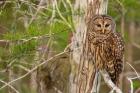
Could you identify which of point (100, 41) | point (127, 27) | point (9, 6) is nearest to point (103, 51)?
point (100, 41)

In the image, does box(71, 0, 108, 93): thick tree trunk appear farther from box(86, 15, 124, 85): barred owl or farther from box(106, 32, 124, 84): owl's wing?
box(106, 32, 124, 84): owl's wing

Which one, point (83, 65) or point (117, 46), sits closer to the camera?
point (83, 65)

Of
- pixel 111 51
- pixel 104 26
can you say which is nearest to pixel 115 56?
pixel 111 51

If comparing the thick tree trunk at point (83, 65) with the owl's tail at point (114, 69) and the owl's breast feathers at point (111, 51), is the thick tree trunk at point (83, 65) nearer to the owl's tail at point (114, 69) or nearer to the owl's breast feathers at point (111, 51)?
the owl's breast feathers at point (111, 51)

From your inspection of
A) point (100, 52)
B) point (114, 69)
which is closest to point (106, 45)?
point (100, 52)

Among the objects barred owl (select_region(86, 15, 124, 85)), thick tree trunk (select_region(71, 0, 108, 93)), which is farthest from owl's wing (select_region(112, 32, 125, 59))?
thick tree trunk (select_region(71, 0, 108, 93))

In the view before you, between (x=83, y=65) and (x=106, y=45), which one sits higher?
(x=106, y=45)

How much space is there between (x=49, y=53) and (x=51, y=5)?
38cm

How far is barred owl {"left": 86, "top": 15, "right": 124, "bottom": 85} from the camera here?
505cm

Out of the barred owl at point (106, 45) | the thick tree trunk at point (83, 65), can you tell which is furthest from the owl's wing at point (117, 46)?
the thick tree trunk at point (83, 65)

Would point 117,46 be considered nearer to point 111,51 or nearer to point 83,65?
point 111,51

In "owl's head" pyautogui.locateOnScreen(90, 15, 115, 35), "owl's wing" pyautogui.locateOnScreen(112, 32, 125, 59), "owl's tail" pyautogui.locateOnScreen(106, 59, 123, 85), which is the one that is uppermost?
"owl's head" pyautogui.locateOnScreen(90, 15, 115, 35)

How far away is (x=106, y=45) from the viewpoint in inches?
203

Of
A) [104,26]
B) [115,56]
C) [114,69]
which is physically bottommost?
[114,69]
